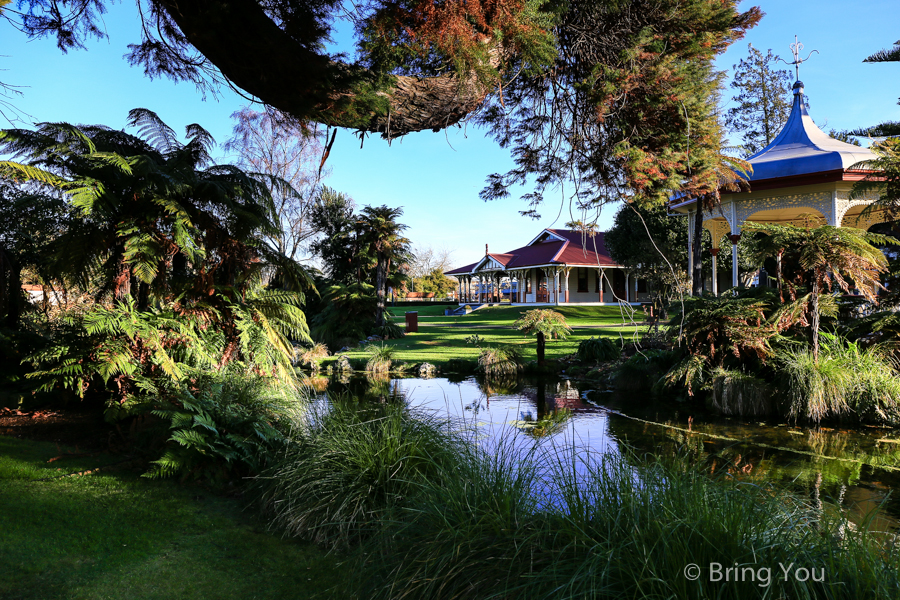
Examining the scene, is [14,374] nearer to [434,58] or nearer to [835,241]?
[434,58]

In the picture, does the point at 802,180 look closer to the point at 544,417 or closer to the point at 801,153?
the point at 801,153

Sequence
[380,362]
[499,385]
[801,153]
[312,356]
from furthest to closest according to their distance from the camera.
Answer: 1. [312,356]
2. [801,153]
3. [380,362]
4. [499,385]

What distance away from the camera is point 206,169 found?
6.02 meters

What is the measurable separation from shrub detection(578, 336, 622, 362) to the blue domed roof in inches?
236

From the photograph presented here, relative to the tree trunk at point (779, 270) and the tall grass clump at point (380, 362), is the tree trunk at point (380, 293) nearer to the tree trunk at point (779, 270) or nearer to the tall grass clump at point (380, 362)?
the tall grass clump at point (380, 362)

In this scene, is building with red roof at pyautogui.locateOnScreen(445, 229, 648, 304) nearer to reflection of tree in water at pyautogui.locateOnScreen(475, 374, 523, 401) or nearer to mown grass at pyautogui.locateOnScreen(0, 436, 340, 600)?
reflection of tree in water at pyautogui.locateOnScreen(475, 374, 523, 401)

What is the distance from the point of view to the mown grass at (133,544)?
9.11ft

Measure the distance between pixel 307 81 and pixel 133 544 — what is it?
294cm

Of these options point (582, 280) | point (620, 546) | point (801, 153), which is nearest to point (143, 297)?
point (620, 546)

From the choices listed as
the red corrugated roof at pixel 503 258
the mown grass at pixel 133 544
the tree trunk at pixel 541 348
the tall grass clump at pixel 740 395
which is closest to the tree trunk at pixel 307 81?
the mown grass at pixel 133 544

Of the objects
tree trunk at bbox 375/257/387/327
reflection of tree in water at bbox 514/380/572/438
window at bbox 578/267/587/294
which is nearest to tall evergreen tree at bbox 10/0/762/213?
reflection of tree in water at bbox 514/380/572/438

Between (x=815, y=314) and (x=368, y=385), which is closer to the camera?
(x=815, y=314)

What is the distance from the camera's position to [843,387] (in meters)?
7.84

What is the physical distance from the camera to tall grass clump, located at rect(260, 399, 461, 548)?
12.0 feet
